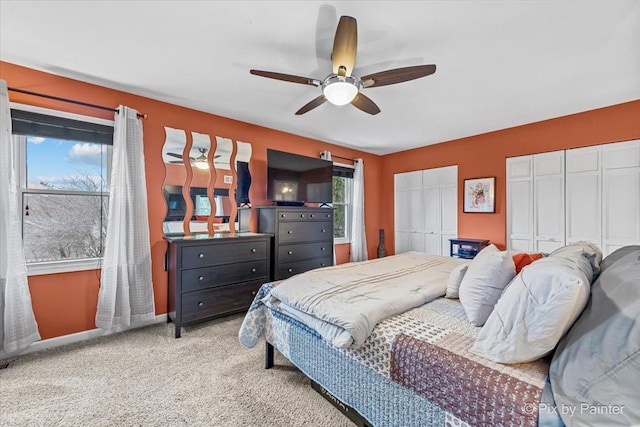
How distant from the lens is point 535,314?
1.03 meters

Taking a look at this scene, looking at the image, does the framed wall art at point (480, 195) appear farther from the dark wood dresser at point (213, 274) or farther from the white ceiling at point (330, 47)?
the dark wood dresser at point (213, 274)

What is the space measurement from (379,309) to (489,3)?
195 centimetres

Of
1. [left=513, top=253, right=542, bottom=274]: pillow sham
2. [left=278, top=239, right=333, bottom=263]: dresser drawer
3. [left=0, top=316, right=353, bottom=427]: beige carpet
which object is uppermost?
[left=513, top=253, right=542, bottom=274]: pillow sham

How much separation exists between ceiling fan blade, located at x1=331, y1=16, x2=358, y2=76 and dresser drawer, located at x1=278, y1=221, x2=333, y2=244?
7.04ft

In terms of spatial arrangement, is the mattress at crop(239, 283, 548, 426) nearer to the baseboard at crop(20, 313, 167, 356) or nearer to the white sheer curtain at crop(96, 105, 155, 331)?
the white sheer curtain at crop(96, 105, 155, 331)

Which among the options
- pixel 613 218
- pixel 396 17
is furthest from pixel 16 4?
pixel 613 218

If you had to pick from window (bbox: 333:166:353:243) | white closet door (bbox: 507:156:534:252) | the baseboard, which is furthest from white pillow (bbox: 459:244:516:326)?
window (bbox: 333:166:353:243)

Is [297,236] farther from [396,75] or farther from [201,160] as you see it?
[396,75]

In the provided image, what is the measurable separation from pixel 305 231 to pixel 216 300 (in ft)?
4.73

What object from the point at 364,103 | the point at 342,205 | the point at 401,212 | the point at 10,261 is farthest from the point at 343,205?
the point at 10,261

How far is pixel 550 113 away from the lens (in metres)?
3.47

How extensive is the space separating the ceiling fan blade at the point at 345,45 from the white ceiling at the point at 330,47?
0.63 feet

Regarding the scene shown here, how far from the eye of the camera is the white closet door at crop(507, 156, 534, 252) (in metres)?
3.83

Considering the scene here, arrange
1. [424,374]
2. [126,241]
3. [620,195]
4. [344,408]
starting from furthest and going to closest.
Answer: [620,195]
[126,241]
[344,408]
[424,374]
